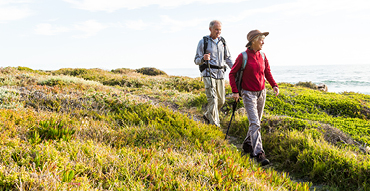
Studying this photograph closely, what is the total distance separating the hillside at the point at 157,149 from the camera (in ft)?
10.2

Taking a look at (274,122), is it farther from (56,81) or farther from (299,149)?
(56,81)

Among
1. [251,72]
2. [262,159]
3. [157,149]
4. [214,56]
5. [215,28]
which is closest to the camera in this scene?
[157,149]

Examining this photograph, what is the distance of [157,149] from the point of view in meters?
4.41

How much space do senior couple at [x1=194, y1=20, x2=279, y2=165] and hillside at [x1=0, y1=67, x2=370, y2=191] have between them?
0.58 m

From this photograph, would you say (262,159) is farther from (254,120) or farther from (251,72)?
(251,72)

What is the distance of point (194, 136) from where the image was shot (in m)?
5.20

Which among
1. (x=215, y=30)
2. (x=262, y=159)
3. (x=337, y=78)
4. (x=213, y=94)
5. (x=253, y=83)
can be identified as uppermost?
(x=215, y=30)

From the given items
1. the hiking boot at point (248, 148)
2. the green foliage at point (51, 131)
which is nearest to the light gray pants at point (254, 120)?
the hiking boot at point (248, 148)

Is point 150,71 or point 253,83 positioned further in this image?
point 150,71

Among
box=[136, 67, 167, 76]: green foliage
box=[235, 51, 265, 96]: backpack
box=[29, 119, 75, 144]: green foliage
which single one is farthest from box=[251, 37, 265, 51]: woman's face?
box=[136, 67, 167, 76]: green foliage

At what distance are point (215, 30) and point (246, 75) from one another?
178cm

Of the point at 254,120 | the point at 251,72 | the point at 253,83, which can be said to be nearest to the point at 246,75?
the point at 251,72

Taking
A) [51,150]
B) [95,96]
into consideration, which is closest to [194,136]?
[51,150]

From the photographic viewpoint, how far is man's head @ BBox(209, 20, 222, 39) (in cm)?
627
